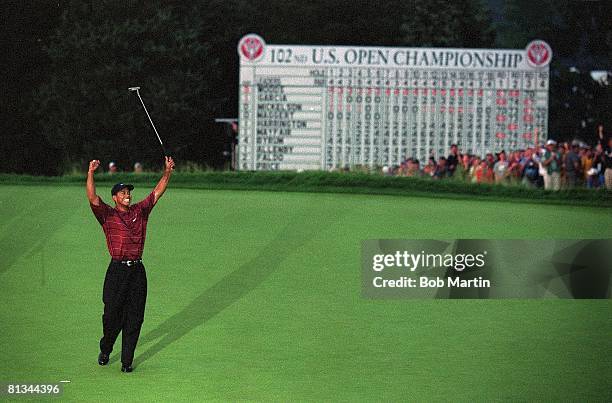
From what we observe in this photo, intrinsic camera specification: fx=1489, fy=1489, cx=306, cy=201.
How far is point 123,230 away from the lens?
41.3ft

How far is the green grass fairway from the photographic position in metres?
13.2

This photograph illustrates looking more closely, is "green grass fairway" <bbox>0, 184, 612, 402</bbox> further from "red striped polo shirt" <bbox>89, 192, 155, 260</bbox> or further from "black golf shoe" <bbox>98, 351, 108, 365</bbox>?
"red striped polo shirt" <bbox>89, 192, 155, 260</bbox>

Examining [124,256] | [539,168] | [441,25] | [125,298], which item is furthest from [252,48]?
[124,256]

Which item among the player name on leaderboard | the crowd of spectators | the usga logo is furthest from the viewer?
the player name on leaderboard

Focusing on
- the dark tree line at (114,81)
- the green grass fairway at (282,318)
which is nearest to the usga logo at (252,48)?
the green grass fairway at (282,318)

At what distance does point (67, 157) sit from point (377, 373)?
39566 mm

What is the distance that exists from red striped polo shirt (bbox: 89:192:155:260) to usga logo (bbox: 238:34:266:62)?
2662 cm

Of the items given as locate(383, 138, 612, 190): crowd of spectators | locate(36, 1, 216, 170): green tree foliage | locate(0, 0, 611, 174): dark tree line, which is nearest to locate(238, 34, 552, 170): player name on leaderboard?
locate(383, 138, 612, 190): crowd of spectators

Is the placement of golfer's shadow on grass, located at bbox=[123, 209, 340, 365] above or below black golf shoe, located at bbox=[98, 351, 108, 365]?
below

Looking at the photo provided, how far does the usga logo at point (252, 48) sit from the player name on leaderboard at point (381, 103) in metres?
0.03

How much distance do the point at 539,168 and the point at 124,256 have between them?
24099mm

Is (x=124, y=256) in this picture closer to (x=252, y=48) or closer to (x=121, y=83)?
(x=252, y=48)

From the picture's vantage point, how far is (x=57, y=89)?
52.7 meters

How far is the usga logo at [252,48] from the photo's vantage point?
39219 mm
